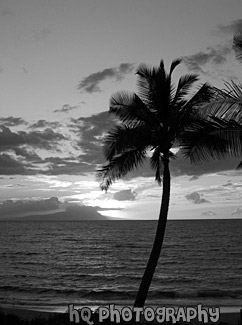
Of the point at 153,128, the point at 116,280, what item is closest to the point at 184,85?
the point at 153,128

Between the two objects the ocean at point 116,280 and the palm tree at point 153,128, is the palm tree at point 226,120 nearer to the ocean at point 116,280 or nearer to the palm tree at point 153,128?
the palm tree at point 153,128

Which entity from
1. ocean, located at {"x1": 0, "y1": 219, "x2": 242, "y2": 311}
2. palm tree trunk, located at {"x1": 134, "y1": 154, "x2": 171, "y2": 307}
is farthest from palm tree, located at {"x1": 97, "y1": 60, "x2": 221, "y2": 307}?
ocean, located at {"x1": 0, "y1": 219, "x2": 242, "y2": 311}

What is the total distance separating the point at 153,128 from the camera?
1659cm

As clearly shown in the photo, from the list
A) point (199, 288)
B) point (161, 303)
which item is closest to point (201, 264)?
point (199, 288)

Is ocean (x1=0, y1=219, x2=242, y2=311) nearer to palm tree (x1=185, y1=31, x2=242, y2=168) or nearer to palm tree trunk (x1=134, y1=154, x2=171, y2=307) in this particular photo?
palm tree trunk (x1=134, y1=154, x2=171, y2=307)

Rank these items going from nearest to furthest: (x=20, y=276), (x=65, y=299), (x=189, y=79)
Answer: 1. (x=189, y=79)
2. (x=65, y=299)
3. (x=20, y=276)

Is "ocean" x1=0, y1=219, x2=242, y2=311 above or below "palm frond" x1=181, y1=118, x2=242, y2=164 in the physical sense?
below

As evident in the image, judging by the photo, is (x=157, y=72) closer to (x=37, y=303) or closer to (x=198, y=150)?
(x=198, y=150)

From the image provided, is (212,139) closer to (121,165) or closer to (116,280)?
(121,165)

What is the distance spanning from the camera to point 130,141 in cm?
1619

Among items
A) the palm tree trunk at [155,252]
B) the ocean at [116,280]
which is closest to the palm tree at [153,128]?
the palm tree trunk at [155,252]

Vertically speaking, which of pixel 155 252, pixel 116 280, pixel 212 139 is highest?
pixel 212 139

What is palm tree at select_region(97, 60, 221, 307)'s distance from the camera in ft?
53.1

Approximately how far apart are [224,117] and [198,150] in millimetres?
2233
